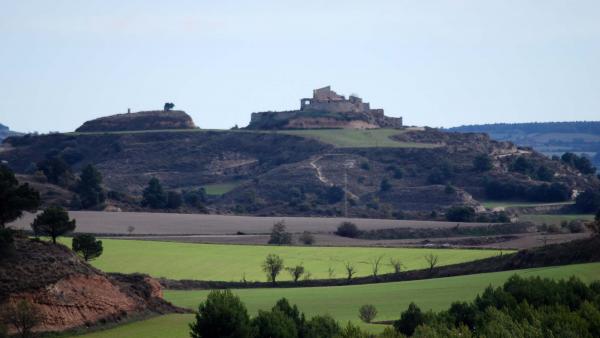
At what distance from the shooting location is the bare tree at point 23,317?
4272 cm

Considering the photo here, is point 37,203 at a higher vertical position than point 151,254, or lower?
higher

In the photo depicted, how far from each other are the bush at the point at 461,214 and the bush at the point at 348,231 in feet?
52.8

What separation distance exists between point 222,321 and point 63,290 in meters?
9.21

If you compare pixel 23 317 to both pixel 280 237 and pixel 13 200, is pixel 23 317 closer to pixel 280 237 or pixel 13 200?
pixel 13 200

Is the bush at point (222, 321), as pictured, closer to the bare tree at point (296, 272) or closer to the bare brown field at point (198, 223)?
the bare tree at point (296, 272)

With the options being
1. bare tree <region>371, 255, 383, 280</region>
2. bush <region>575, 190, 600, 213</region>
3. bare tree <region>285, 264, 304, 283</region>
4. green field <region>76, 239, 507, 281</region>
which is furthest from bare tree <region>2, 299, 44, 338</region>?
bush <region>575, 190, 600, 213</region>

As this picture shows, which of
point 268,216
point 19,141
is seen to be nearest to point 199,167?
point 19,141

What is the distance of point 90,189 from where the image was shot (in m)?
112

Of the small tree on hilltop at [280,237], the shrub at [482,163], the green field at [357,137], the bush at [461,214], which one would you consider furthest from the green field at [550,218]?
the green field at [357,137]

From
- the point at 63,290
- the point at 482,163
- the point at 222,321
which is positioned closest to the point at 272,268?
the point at 63,290

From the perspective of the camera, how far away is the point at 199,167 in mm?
155875

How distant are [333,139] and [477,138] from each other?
20825 millimetres

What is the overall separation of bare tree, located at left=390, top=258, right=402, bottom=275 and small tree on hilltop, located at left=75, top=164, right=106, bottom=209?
42530 millimetres

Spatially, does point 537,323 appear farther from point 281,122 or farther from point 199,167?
point 281,122
